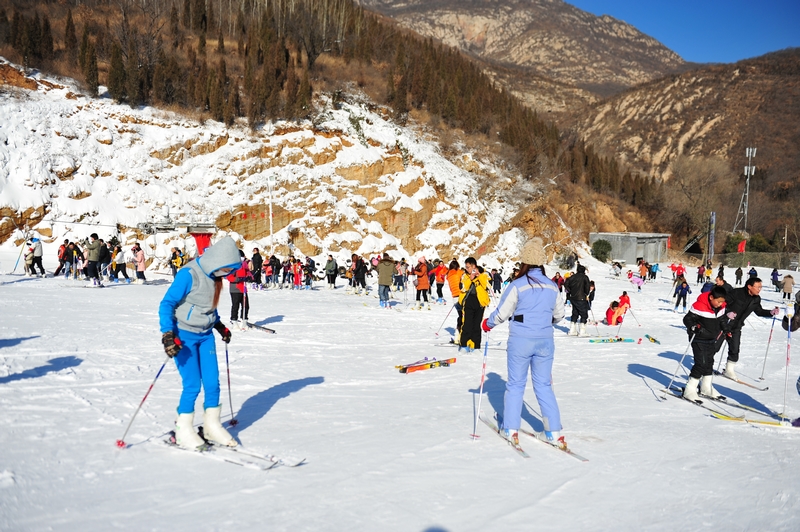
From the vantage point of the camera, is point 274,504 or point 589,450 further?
point 589,450

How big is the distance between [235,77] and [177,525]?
41247 mm

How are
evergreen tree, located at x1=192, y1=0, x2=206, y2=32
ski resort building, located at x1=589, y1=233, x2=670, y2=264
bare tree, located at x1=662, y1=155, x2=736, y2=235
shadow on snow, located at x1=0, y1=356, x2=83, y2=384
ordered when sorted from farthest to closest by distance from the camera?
1. bare tree, located at x1=662, y1=155, x2=736, y2=235
2. ski resort building, located at x1=589, y1=233, x2=670, y2=264
3. evergreen tree, located at x1=192, y1=0, x2=206, y2=32
4. shadow on snow, located at x1=0, y1=356, x2=83, y2=384

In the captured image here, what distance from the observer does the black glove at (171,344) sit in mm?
4230

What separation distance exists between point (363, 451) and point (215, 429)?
4.23 feet

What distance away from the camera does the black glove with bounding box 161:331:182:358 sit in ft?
13.9

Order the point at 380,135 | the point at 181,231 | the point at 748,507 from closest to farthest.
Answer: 1. the point at 748,507
2. the point at 181,231
3. the point at 380,135

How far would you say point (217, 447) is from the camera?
462 centimetres

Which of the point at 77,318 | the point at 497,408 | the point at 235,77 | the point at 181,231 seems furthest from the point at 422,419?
the point at 235,77

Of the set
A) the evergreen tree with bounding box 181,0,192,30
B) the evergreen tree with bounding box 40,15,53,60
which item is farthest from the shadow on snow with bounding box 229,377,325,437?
the evergreen tree with bounding box 181,0,192,30

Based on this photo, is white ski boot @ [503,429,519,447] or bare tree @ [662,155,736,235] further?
bare tree @ [662,155,736,235]

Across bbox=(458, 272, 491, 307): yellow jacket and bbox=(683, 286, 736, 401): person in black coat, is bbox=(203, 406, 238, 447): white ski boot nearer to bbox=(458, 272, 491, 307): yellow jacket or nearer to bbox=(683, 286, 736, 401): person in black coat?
bbox=(683, 286, 736, 401): person in black coat

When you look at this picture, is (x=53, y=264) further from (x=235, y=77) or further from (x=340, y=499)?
(x=340, y=499)

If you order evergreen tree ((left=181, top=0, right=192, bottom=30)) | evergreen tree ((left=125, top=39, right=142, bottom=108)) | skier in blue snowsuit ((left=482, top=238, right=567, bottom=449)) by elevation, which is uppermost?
evergreen tree ((left=181, top=0, right=192, bottom=30))

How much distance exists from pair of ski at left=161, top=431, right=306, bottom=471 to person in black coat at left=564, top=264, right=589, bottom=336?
10.6 metres
